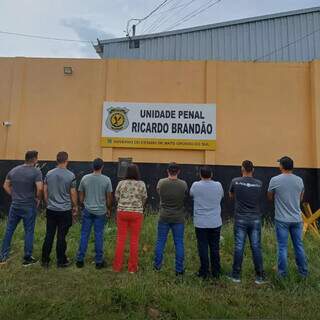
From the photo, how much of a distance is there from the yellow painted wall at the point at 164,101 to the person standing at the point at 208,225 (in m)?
3.97

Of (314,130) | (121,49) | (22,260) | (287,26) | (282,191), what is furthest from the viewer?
(121,49)

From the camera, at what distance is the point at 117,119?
32.7 feet

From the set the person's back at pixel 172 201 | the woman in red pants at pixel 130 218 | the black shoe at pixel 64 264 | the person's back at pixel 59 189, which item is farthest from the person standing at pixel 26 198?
the person's back at pixel 172 201

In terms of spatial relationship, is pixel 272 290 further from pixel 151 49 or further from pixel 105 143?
pixel 151 49

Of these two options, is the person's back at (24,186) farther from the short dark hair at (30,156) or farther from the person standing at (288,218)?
the person standing at (288,218)

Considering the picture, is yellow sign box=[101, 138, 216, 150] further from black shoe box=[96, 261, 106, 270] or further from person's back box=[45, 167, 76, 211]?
black shoe box=[96, 261, 106, 270]

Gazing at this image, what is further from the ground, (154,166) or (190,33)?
(190,33)

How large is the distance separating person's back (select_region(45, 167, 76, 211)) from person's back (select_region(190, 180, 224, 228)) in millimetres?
1983

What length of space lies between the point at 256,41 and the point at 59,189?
11463 millimetres

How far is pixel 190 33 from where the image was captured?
15672 mm

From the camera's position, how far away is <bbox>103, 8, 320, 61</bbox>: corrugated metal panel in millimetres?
15039

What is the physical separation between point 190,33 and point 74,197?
1126 centimetres

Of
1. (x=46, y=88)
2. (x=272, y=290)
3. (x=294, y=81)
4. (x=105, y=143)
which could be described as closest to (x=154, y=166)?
(x=105, y=143)

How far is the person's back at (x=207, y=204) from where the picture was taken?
580 centimetres
